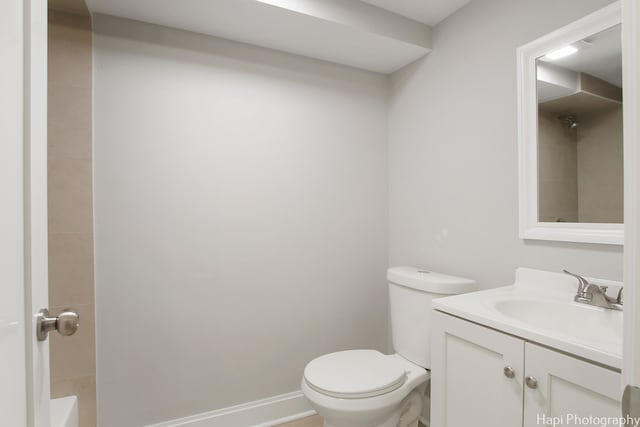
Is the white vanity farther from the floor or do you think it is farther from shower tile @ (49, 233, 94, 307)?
shower tile @ (49, 233, 94, 307)

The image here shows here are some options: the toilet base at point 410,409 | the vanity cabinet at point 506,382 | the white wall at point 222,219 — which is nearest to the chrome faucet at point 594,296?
the vanity cabinet at point 506,382

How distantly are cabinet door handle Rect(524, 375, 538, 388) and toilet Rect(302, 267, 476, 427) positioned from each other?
59 centimetres

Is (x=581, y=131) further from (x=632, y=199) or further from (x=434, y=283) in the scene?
(x=632, y=199)

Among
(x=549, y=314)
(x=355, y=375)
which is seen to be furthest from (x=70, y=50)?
(x=549, y=314)

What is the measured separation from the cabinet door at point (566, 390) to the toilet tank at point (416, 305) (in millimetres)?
608

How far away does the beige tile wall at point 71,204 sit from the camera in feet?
4.63

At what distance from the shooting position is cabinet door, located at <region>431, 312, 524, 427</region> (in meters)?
0.90

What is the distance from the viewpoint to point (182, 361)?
1620 millimetres

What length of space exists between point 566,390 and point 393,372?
74 centimetres

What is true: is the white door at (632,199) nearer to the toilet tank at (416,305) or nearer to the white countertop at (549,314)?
the white countertop at (549,314)

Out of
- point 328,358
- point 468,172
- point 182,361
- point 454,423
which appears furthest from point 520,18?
point 182,361

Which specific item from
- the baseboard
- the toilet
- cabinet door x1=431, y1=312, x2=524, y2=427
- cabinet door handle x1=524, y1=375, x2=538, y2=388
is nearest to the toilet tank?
the toilet

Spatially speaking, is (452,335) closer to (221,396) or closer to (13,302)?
(13,302)

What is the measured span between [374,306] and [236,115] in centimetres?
147
